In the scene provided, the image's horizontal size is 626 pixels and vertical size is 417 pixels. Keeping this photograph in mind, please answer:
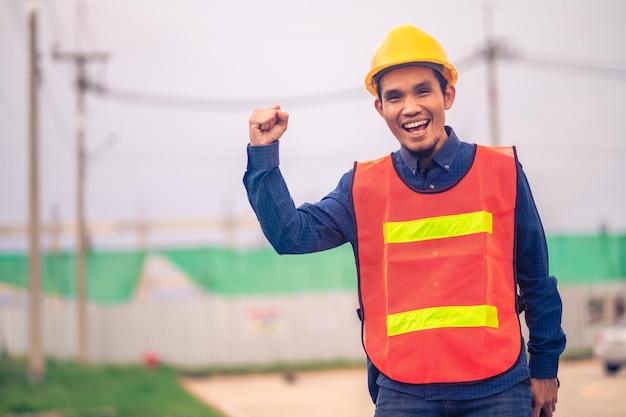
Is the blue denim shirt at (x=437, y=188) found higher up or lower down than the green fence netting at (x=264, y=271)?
higher up

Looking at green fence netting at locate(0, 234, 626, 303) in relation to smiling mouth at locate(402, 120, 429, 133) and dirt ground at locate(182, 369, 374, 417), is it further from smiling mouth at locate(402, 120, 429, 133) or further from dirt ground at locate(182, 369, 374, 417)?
smiling mouth at locate(402, 120, 429, 133)

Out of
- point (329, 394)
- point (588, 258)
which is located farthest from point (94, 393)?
point (588, 258)

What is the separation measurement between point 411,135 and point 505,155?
306mm

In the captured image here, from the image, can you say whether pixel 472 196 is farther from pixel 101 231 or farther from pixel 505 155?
pixel 101 231

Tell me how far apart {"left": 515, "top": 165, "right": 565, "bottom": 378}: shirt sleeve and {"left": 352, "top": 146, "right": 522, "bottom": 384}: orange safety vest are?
0.04 m

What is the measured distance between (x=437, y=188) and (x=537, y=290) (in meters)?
0.44

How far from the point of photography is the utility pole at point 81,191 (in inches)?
977

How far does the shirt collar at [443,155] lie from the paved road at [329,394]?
8.92 m

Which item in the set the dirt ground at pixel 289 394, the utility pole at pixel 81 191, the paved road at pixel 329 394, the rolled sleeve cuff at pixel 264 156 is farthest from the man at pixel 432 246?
the utility pole at pixel 81 191

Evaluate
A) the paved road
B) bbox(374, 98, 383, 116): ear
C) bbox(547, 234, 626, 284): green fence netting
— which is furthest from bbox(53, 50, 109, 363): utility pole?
bbox(374, 98, 383, 116): ear

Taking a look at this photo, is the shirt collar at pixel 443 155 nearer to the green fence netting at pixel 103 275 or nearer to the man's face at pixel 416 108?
the man's face at pixel 416 108

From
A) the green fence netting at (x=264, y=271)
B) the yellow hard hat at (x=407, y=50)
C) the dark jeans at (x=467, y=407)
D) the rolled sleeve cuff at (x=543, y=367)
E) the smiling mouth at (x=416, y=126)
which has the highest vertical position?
the yellow hard hat at (x=407, y=50)

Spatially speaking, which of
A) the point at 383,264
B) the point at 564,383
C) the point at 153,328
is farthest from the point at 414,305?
the point at 153,328

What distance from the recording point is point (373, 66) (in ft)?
11.0
